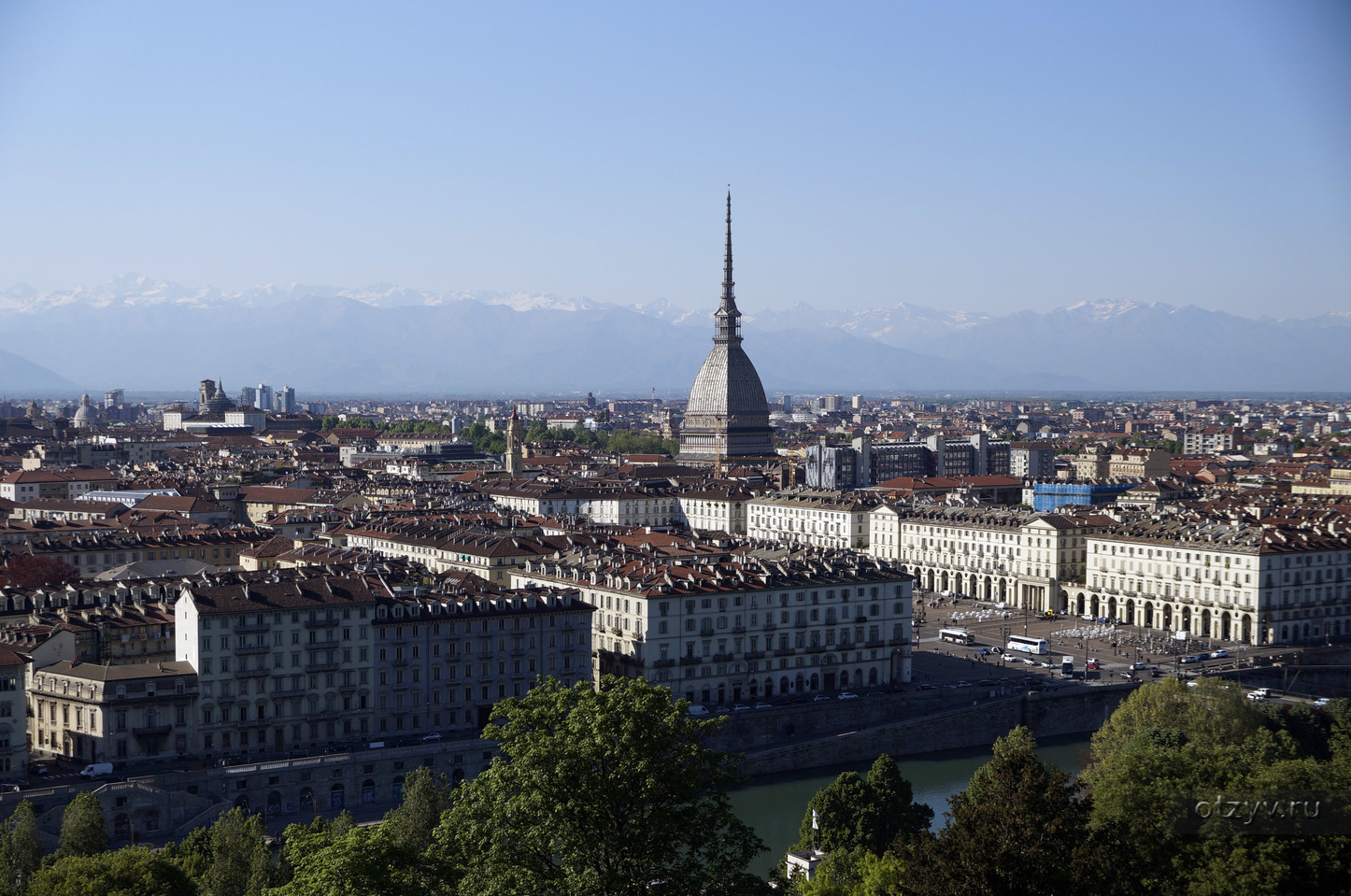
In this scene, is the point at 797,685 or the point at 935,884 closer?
the point at 935,884

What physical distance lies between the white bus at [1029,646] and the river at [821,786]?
27.6ft

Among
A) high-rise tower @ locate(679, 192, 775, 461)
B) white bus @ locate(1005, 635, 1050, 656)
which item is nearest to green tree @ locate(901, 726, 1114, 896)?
white bus @ locate(1005, 635, 1050, 656)

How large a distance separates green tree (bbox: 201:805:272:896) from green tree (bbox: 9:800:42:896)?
3.23 meters

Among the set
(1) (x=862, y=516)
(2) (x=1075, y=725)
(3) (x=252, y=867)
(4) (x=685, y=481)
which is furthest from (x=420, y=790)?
(4) (x=685, y=481)

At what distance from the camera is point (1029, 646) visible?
62.2 meters

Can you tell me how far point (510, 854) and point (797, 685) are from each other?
102 ft

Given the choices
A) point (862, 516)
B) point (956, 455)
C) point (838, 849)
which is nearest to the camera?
point (838, 849)

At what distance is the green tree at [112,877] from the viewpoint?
28.2 m

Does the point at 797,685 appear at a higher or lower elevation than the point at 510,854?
lower

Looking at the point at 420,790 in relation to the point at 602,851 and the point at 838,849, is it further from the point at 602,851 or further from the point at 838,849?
the point at 602,851

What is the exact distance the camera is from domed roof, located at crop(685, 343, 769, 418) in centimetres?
15950

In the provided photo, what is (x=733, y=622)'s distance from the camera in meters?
51.8

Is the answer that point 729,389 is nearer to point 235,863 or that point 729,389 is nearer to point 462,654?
point 462,654

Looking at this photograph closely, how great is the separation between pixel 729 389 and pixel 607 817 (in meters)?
138
